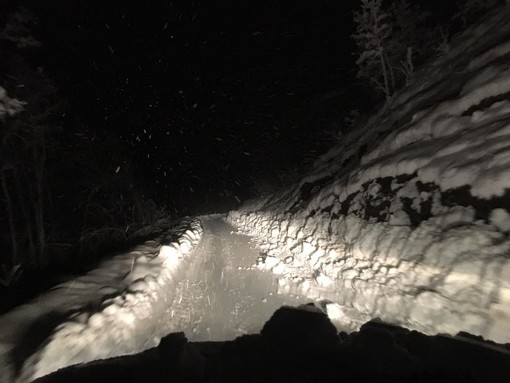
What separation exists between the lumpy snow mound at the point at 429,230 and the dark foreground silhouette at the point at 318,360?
0.44 meters

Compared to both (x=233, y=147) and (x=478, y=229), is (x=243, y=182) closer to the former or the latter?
(x=233, y=147)

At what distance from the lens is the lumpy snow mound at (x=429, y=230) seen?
10.9 feet

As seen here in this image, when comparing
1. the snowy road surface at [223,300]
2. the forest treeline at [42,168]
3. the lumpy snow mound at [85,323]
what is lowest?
the snowy road surface at [223,300]

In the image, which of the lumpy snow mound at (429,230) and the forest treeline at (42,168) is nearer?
the lumpy snow mound at (429,230)

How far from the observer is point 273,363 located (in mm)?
2627

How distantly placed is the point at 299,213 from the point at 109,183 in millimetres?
11952

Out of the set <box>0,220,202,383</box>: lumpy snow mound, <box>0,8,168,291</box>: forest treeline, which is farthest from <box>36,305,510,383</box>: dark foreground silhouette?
<box>0,8,168,291</box>: forest treeline

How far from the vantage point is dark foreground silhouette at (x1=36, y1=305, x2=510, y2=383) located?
233 cm

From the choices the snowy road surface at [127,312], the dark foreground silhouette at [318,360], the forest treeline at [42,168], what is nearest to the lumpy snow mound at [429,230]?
the dark foreground silhouette at [318,360]

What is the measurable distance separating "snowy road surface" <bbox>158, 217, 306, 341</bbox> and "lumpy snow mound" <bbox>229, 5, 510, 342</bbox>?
1.61 feet

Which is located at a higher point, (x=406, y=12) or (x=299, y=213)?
(x=406, y=12)

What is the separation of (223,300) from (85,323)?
2.02 meters

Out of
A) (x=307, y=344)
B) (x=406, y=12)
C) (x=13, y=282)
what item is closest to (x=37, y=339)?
(x=307, y=344)

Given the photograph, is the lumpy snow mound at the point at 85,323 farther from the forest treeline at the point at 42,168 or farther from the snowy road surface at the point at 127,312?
the forest treeline at the point at 42,168
